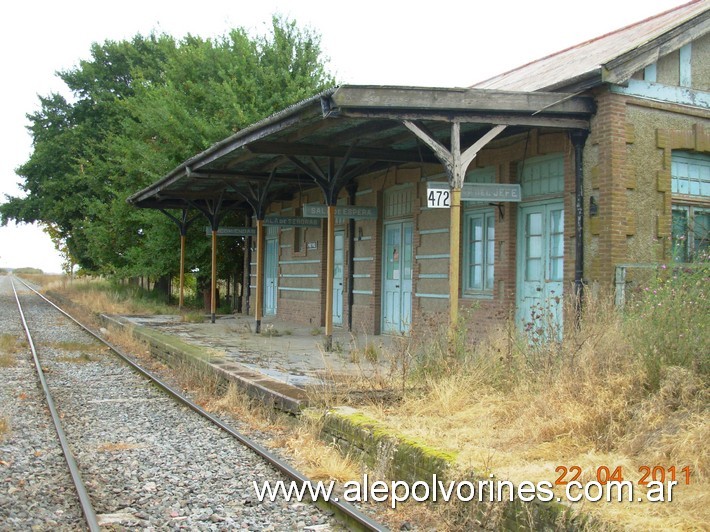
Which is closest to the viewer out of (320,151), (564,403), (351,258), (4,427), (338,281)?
(564,403)

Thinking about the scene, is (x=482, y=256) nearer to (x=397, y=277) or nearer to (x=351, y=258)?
Result: (x=397, y=277)

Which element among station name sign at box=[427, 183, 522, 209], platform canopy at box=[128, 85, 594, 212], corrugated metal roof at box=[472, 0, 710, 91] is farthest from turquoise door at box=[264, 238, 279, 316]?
station name sign at box=[427, 183, 522, 209]

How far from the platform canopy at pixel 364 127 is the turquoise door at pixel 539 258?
50.8 inches

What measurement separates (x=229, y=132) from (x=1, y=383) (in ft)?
39.6

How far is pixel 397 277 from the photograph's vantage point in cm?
1481

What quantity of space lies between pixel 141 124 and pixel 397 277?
52.2 feet

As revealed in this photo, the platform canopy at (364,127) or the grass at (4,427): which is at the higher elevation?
the platform canopy at (364,127)

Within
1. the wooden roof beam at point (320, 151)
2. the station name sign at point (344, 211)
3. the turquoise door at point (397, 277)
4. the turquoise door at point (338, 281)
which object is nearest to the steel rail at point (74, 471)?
the wooden roof beam at point (320, 151)

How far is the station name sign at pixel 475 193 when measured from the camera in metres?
8.59

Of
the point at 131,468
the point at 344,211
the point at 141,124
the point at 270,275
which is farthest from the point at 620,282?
the point at 141,124

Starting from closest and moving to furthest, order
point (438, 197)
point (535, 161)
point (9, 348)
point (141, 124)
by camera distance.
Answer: point (438, 197) < point (535, 161) < point (9, 348) < point (141, 124)

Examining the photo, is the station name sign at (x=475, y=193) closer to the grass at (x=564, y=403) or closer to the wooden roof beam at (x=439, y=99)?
the wooden roof beam at (x=439, y=99)

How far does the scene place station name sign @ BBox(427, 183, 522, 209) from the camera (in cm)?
859

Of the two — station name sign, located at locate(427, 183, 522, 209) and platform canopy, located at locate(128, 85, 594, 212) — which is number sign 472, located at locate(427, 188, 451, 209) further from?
platform canopy, located at locate(128, 85, 594, 212)
